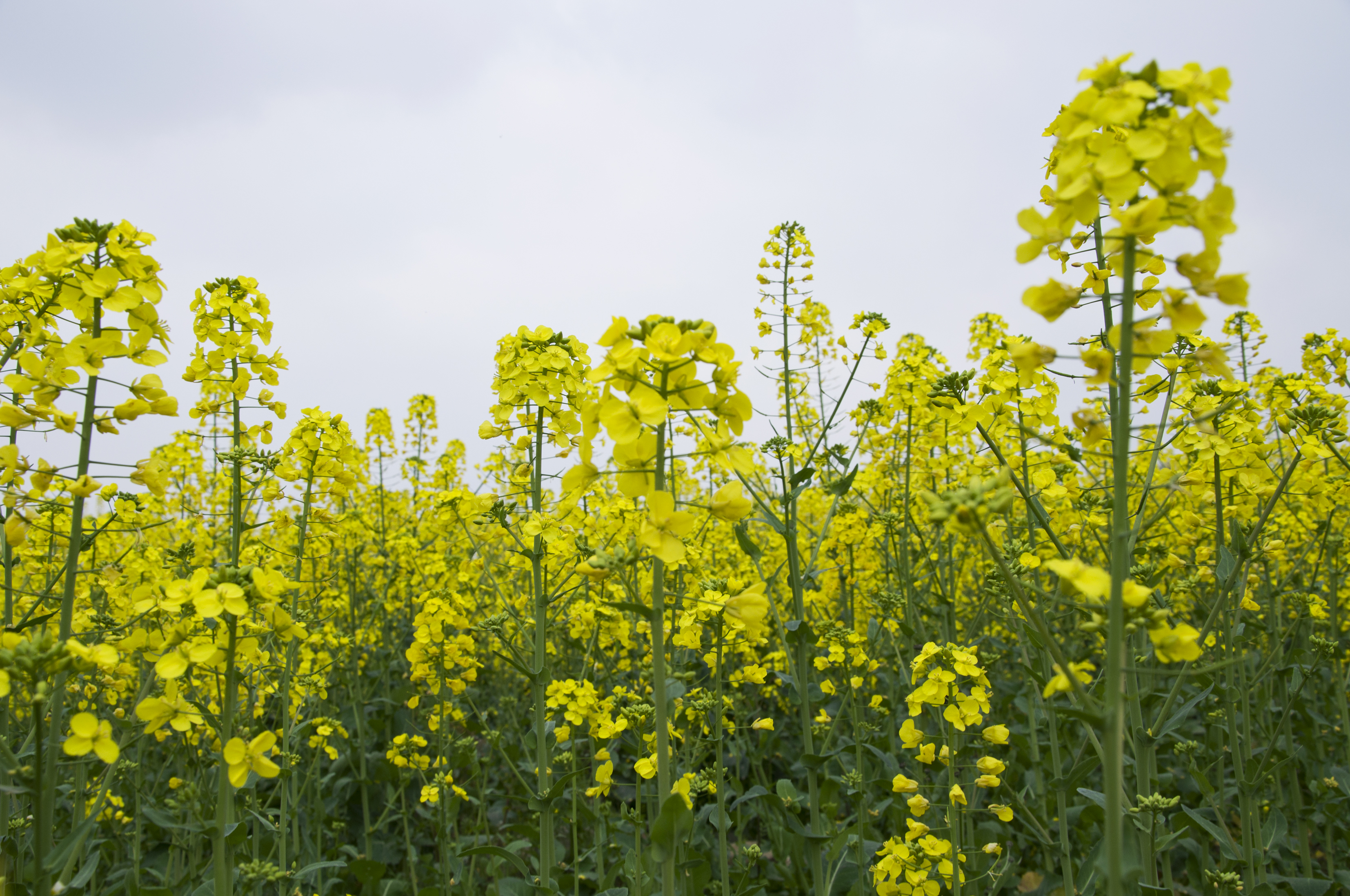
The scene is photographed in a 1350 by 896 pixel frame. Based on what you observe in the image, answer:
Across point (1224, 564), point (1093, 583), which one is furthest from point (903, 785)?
point (1093, 583)

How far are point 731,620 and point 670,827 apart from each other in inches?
49.7

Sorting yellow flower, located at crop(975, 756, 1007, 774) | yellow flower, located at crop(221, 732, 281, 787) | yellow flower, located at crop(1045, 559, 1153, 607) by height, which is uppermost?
yellow flower, located at crop(1045, 559, 1153, 607)

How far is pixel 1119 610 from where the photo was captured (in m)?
1.61

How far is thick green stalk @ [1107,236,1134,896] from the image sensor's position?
4.92ft

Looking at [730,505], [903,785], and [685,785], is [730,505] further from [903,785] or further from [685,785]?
[903,785]

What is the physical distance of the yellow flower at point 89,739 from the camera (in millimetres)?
1969

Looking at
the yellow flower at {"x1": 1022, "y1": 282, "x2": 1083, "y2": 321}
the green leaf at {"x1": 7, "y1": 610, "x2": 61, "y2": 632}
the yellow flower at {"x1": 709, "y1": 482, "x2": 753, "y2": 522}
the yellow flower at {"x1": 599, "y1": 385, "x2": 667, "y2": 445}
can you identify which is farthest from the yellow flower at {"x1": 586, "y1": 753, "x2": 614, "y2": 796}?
the yellow flower at {"x1": 1022, "y1": 282, "x2": 1083, "y2": 321}

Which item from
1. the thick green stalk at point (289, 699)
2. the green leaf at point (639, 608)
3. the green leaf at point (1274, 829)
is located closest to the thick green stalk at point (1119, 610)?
the green leaf at point (639, 608)

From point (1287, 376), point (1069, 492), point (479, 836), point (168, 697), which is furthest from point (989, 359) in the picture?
point (479, 836)

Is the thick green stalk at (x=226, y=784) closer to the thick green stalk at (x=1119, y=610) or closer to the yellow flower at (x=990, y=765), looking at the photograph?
the thick green stalk at (x=1119, y=610)

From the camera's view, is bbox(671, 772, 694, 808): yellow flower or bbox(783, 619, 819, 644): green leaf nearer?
bbox(671, 772, 694, 808): yellow flower

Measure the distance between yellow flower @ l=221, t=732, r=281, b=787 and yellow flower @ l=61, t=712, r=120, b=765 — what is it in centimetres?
27

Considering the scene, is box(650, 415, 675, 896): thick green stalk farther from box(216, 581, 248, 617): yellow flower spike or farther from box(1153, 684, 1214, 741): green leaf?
box(1153, 684, 1214, 741): green leaf

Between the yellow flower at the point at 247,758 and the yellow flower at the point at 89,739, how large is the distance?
0.89 feet
